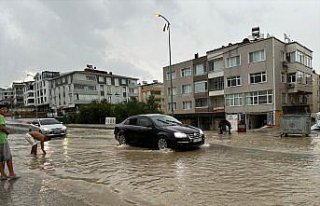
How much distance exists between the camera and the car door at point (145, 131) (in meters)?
14.0

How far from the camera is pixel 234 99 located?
48.8 m

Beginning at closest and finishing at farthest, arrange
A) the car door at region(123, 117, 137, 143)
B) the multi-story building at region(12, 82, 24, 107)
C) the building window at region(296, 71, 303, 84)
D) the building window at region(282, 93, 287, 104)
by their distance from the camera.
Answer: the car door at region(123, 117, 137, 143) < the building window at region(282, 93, 287, 104) < the building window at region(296, 71, 303, 84) < the multi-story building at region(12, 82, 24, 107)

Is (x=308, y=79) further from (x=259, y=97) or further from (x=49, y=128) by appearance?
(x=49, y=128)

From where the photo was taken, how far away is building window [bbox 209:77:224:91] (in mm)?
52000

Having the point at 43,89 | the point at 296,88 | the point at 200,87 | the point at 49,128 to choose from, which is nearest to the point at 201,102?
the point at 200,87

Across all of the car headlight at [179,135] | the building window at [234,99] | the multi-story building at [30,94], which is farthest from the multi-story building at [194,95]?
the multi-story building at [30,94]

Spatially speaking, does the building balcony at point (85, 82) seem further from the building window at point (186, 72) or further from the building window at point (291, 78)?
the building window at point (291, 78)

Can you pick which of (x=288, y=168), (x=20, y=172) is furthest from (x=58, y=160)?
(x=288, y=168)

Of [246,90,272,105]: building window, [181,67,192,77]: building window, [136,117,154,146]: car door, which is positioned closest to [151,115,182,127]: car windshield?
[136,117,154,146]: car door

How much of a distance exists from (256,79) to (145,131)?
3403cm

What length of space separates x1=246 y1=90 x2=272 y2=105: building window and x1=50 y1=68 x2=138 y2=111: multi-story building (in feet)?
135

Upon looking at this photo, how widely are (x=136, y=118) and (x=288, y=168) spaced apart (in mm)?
7709

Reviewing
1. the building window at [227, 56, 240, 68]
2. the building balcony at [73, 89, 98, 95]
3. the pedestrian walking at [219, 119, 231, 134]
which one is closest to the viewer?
the pedestrian walking at [219, 119, 231, 134]

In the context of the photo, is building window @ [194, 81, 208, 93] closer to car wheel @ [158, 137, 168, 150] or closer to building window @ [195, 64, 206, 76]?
building window @ [195, 64, 206, 76]
